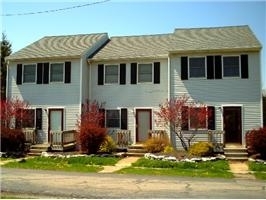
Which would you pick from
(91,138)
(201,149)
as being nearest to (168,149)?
(201,149)

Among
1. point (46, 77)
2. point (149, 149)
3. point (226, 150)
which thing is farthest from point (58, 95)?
point (226, 150)

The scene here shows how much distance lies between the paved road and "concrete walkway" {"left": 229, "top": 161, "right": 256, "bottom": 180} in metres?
1.35

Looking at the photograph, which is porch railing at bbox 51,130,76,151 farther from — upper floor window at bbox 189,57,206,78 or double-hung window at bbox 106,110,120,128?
upper floor window at bbox 189,57,206,78

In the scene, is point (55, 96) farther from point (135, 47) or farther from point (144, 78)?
point (135, 47)

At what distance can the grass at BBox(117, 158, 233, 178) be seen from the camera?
16.2 m

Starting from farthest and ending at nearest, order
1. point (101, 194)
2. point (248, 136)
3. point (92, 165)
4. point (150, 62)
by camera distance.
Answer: point (150, 62)
point (248, 136)
point (92, 165)
point (101, 194)

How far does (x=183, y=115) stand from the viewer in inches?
882

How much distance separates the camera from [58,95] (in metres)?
25.4

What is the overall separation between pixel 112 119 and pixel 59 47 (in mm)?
6906

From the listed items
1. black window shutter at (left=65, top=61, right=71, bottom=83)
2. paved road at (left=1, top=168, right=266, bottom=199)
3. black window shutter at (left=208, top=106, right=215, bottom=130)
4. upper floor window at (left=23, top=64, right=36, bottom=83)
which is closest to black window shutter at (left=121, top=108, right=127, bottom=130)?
black window shutter at (left=65, top=61, right=71, bottom=83)

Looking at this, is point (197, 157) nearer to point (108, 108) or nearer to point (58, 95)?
point (108, 108)

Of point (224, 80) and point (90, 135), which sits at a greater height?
point (224, 80)

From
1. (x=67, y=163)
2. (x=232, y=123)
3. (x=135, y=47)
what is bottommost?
(x=67, y=163)

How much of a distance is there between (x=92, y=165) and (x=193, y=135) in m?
6.78
